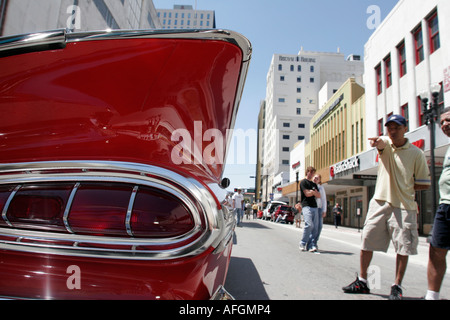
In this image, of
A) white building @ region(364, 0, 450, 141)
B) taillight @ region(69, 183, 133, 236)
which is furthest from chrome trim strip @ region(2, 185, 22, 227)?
white building @ region(364, 0, 450, 141)

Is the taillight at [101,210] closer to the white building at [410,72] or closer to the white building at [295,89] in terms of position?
the white building at [410,72]

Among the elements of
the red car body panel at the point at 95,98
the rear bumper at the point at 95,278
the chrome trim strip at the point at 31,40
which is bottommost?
the rear bumper at the point at 95,278

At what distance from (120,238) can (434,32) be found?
59.5ft

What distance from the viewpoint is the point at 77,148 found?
1.16 meters

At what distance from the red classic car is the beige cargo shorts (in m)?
2.31

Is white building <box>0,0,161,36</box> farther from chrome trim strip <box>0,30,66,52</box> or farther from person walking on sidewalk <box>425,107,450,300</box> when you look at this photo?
person walking on sidewalk <box>425,107,450,300</box>

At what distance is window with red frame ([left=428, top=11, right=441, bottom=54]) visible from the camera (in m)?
13.9

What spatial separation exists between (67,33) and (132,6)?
32.0m

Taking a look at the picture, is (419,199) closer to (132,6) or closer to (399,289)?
(399,289)

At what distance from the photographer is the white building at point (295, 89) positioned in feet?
228

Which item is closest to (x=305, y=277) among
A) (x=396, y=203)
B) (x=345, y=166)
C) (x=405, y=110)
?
(x=396, y=203)

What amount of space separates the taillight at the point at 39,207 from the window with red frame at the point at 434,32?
690 inches

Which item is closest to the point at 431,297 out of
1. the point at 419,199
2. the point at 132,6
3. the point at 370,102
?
the point at 419,199

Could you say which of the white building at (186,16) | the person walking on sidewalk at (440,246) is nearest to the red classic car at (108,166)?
the person walking on sidewalk at (440,246)
